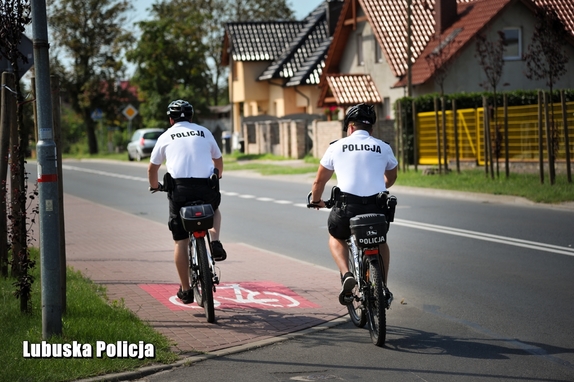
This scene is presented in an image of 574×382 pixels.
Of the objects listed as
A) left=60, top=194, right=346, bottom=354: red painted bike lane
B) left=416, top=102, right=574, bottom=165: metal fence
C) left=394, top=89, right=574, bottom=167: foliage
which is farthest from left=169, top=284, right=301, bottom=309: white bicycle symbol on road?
left=394, top=89, right=574, bottom=167: foliage

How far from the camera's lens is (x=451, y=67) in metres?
42.3

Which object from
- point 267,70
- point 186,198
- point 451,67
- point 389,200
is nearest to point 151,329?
point 186,198

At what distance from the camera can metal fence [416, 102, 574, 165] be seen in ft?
86.0

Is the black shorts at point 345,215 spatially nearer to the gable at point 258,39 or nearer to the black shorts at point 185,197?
the black shorts at point 185,197

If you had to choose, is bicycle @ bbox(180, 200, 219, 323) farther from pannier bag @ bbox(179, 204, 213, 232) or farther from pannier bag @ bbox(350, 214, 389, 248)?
pannier bag @ bbox(350, 214, 389, 248)

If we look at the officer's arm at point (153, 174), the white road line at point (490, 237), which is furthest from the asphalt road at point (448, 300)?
the officer's arm at point (153, 174)

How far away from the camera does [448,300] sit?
9531 mm

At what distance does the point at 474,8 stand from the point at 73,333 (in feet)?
129

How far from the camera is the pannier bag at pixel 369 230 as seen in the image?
743 cm

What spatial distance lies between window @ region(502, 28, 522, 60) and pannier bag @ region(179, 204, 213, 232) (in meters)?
36.6

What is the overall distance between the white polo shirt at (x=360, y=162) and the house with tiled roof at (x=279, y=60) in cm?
5086

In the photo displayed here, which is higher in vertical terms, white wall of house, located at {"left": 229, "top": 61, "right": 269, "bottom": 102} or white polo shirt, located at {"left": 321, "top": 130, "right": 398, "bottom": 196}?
white wall of house, located at {"left": 229, "top": 61, "right": 269, "bottom": 102}

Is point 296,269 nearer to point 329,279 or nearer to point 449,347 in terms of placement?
point 329,279
